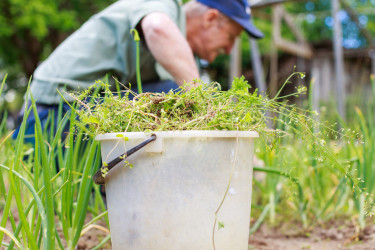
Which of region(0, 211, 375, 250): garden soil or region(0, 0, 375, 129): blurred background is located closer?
region(0, 211, 375, 250): garden soil

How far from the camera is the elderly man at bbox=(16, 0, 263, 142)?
1748mm

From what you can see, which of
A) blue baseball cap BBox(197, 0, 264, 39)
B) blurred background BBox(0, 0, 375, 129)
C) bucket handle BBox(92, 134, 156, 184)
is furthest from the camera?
blurred background BBox(0, 0, 375, 129)

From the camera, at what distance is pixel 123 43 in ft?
5.85

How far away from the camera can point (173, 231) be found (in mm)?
676

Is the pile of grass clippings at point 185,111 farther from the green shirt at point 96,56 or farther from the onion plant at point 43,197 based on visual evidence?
the green shirt at point 96,56

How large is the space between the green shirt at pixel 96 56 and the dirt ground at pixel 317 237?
0.88 meters

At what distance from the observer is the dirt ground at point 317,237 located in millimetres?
1181

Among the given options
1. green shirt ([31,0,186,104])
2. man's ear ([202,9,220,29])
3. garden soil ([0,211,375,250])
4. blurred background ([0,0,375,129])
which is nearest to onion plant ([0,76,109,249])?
garden soil ([0,211,375,250])

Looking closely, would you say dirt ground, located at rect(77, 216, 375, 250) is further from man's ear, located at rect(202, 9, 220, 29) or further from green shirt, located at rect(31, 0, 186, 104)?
man's ear, located at rect(202, 9, 220, 29)

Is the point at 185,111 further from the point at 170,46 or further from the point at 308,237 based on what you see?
the point at 308,237

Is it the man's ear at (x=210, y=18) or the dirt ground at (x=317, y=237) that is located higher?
the man's ear at (x=210, y=18)

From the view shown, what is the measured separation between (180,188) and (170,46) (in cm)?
85

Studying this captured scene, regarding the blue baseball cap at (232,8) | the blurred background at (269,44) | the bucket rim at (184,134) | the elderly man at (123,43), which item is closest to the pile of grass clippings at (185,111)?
the bucket rim at (184,134)

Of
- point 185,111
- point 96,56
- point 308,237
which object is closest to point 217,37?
point 96,56
